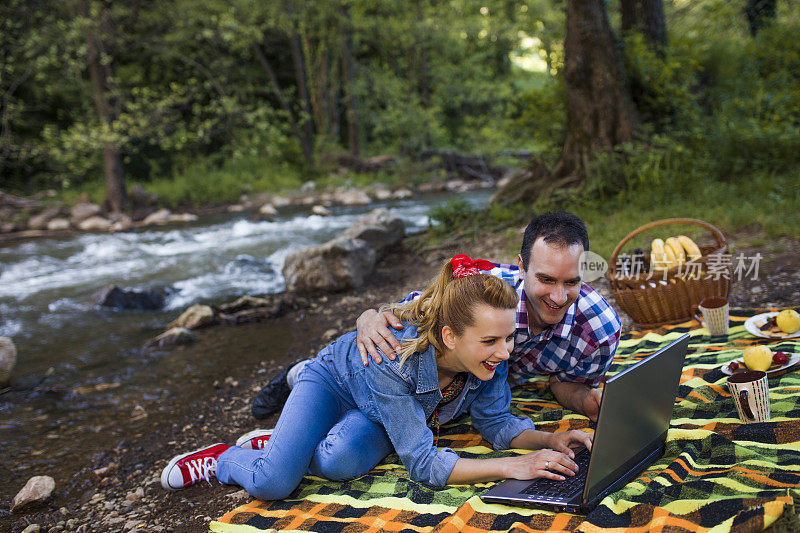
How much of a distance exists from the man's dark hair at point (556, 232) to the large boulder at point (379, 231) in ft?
17.8

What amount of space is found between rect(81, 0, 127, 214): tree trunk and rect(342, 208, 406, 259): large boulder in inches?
309

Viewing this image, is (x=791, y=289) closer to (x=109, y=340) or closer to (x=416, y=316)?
(x=416, y=316)

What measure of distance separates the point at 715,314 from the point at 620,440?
1.85m

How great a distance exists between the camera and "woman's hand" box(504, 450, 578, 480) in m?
2.30

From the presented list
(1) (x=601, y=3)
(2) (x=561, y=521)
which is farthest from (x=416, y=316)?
(1) (x=601, y=3)

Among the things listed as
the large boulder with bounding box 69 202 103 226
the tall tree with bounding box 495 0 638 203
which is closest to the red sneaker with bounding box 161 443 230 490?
the tall tree with bounding box 495 0 638 203

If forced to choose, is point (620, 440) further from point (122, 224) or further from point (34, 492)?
point (122, 224)

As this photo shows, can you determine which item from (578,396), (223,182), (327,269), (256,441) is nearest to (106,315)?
(327,269)

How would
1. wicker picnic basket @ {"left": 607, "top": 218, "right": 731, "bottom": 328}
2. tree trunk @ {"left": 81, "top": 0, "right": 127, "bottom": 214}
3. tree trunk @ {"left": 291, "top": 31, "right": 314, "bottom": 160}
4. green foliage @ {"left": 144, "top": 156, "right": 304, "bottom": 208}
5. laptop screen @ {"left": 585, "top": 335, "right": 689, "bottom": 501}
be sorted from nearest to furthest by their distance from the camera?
laptop screen @ {"left": 585, "top": 335, "right": 689, "bottom": 501}, wicker picnic basket @ {"left": 607, "top": 218, "right": 731, "bottom": 328}, tree trunk @ {"left": 81, "top": 0, "right": 127, "bottom": 214}, green foliage @ {"left": 144, "top": 156, "right": 304, "bottom": 208}, tree trunk @ {"left": 291, "top": 31, "right": 314, "bottom": 160}

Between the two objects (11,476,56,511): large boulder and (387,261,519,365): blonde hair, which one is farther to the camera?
(11,476,56,511): large boulder

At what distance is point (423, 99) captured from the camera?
Answer: 68.4 ft

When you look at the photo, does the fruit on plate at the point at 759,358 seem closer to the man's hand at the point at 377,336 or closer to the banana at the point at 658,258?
the banana at the point at 658,258

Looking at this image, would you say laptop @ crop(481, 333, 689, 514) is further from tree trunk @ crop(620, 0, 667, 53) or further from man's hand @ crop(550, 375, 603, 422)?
tree trunk @ crop(620, 0, 667, 53)

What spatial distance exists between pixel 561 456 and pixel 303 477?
1.28m
